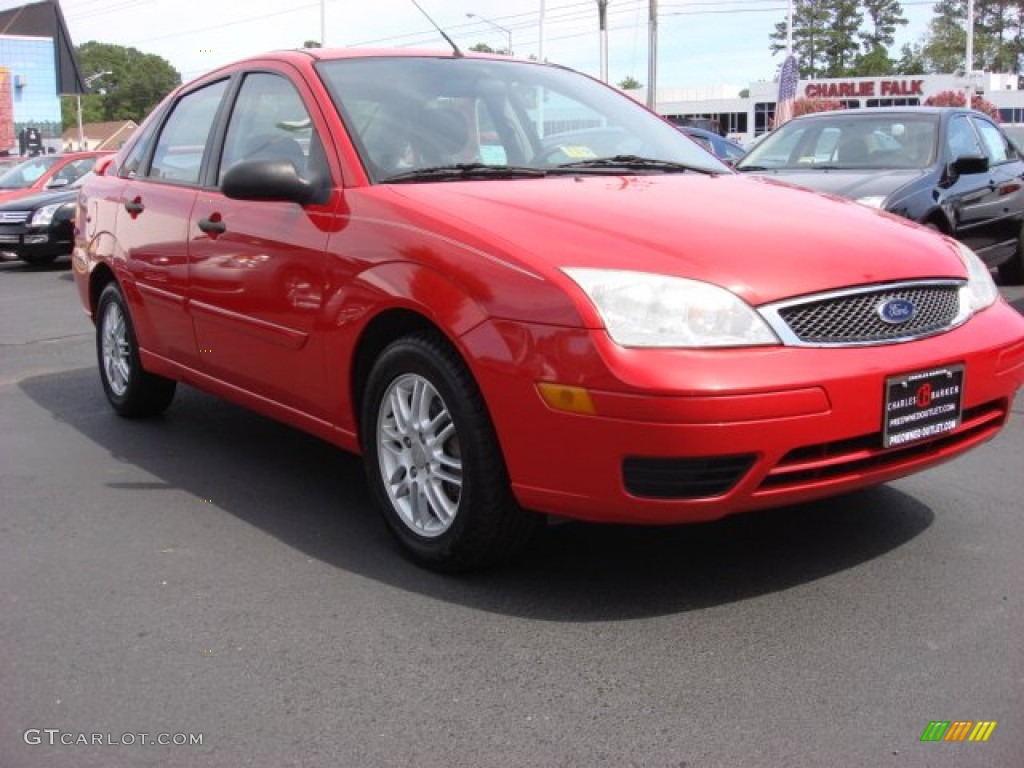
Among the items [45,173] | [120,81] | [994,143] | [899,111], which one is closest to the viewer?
[899,111]

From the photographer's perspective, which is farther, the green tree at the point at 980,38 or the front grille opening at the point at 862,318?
the green tree at the point at 980,38

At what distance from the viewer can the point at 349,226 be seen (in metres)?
3.67

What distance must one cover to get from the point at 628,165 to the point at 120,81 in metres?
135

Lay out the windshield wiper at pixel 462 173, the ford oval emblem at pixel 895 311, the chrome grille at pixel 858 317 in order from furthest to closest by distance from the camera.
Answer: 1. the windshield wiper at pixel 462 173
2. the ford oval emblem at pixel 895 311
3. the chrome grille at pixel 858 317

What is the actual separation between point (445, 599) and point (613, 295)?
1.08m

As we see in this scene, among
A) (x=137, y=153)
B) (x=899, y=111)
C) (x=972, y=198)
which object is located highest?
(x=899, y=111)

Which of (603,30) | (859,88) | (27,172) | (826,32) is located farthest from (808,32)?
(27,172)

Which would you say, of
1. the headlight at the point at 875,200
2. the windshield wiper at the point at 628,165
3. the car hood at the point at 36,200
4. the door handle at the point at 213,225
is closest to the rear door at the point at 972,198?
the headlight at the point at 875,200

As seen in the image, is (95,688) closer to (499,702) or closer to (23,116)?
(499,702)

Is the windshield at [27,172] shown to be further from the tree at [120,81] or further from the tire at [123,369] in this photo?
the tree at [120,81]

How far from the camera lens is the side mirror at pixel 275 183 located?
12.4ft

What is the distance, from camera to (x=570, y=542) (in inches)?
150

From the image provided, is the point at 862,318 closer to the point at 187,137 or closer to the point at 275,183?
the point at 275,183

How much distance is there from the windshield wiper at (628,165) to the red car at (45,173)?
12.9 m
